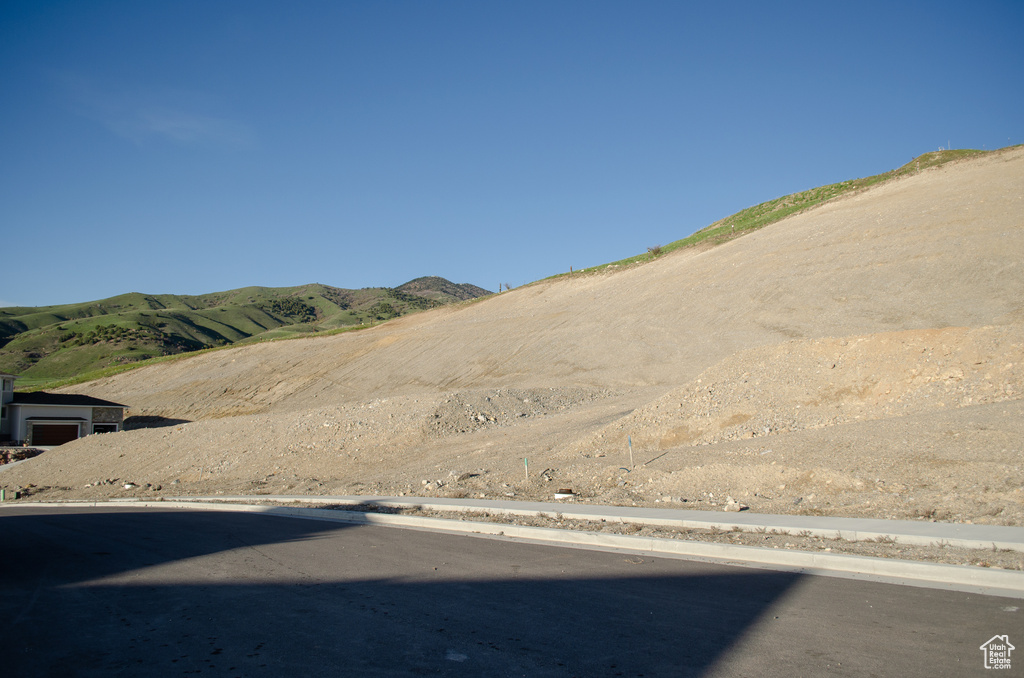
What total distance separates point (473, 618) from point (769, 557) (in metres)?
4.55

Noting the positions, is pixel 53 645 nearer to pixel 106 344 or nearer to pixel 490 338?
pixel 490 338

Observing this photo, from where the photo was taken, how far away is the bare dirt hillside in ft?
46.1

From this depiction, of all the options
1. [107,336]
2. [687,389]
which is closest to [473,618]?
[687,389]

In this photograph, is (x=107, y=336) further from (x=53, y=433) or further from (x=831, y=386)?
(x=831, y=386)

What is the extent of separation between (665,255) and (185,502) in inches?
1776

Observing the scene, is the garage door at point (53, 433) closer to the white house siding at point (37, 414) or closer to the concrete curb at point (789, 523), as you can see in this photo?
the white house siding at point (37, 414)

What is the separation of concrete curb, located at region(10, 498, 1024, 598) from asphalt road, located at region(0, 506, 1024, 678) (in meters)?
0.46

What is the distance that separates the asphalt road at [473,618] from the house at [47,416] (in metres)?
43.3

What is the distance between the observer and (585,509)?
13695mm

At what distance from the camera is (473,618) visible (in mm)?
6711

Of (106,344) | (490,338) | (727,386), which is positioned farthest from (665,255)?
(106,344)
